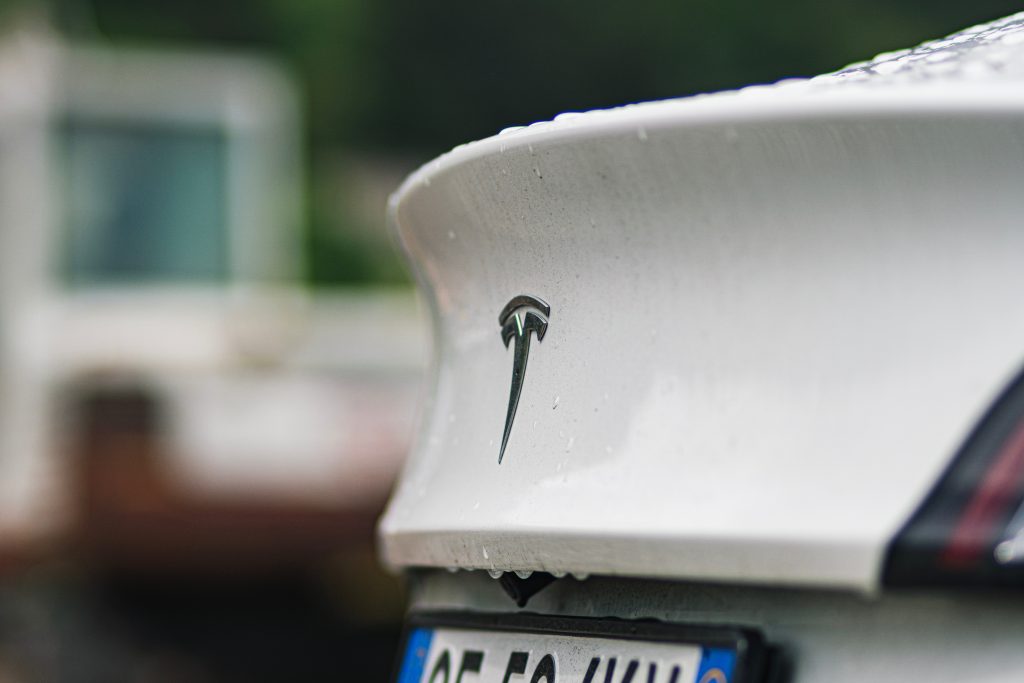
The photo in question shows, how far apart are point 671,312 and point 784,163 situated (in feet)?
0.52

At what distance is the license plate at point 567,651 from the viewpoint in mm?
1307

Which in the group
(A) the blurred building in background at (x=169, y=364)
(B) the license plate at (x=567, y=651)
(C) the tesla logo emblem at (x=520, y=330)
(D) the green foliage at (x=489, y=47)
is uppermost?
(C) the tesla logo emblem at (x=520, y=330)

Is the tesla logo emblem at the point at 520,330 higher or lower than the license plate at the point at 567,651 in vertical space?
higher

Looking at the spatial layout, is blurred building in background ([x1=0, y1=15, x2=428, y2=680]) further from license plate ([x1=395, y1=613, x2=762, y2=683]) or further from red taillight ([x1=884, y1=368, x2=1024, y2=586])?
red taillight ([x1=884, y1=368, x2=1024, y2=586])

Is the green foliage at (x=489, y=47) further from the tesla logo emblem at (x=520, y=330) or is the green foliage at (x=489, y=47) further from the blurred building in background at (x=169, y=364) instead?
the tesla logo emblem at (x=520, y=330)

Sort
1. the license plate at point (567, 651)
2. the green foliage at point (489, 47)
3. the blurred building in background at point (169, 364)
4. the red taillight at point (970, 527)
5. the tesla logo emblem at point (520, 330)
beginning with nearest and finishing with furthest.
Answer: the red taillight at point (970, 527) < the license plate at point (567, 651) < the tesla logo emblem at point (520, 330) < the blurred building in background at point (169, 364) < the green foliage at point (489, 47)

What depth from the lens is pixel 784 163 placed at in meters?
1.32

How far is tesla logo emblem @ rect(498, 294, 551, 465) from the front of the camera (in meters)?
1.57

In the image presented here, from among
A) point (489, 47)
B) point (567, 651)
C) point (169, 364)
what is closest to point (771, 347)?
point (567, 651)

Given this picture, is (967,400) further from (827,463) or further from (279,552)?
(279,552)

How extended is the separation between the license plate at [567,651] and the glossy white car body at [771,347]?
23 millimetres

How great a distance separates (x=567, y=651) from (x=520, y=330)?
315 mm

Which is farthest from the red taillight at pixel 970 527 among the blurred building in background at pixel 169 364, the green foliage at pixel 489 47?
the green foliage at pixel 489 47

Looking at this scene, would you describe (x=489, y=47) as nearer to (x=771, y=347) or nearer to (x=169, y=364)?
(x=169, y=364)
